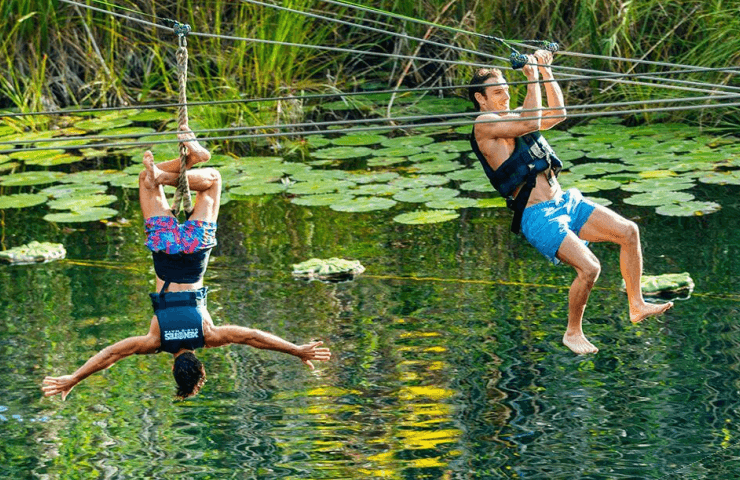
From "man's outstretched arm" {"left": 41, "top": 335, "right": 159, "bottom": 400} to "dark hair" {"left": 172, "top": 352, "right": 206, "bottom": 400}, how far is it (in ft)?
0.47

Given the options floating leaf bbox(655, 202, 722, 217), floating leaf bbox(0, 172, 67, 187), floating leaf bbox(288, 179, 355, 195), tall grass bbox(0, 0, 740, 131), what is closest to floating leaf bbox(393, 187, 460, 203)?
floating leaf bbox(288, 179, 355, 195)

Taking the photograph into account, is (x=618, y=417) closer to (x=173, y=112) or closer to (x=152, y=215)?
(x=152, y=215)

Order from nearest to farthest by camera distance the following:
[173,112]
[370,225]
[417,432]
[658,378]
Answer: [417,432]
[658,378]
[370,225]
[173,112]

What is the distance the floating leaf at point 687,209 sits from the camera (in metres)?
10.6

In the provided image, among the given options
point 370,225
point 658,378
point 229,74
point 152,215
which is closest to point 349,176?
point 370,225

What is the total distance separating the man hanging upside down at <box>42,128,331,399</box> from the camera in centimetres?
668

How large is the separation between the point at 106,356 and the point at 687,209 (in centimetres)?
517

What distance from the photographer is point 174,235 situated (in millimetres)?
6660

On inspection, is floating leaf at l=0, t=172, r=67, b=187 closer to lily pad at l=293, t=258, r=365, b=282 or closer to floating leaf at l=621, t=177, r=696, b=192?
lily pad at l=293, t=258, r=365, b=282

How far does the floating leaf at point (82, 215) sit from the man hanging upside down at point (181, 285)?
4.07 m

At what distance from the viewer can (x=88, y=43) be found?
45.6 feet

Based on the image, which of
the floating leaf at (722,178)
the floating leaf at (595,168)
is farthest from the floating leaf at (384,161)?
the floating leaf at (722,178)

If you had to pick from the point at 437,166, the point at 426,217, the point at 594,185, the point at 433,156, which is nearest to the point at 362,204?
the point at 426,217

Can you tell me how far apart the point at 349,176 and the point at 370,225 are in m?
0.78
